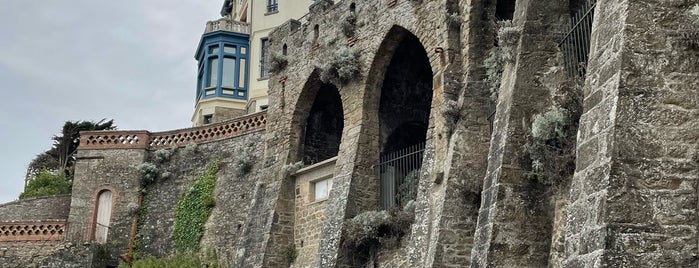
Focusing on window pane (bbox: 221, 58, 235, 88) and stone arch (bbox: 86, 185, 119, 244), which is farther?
window pane (bbox: 221, 58, 235, 88)

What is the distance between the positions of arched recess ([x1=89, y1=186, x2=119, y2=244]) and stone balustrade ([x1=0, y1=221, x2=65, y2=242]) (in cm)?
86

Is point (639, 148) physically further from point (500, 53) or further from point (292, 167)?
point (292, 167)

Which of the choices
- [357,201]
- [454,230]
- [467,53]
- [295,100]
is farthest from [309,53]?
[454,230]

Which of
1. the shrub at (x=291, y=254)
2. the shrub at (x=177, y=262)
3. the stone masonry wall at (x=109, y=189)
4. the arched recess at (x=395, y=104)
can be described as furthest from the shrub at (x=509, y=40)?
the stone masonry wall at (x=109, y=189)

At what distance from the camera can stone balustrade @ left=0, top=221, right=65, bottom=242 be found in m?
21.7

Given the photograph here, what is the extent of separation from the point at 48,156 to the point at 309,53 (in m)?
20.1

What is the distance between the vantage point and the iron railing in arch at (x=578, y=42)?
31.9ft

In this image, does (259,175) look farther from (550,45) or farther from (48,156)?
(48,156)

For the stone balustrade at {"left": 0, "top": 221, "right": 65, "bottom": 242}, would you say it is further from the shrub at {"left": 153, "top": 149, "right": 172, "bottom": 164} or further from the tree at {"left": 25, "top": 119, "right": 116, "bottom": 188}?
the tree at {"left": 25, "top": 119, "right": 116, "bottom": 188}

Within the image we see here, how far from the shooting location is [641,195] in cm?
653

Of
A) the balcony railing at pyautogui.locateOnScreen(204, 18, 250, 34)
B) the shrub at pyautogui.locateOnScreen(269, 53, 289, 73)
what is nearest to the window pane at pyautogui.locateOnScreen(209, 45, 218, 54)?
the balcony railing at pyautogui.locateOnScreen(204, 18, 250, 34)

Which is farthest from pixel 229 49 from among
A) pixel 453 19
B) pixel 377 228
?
pixel 453 19

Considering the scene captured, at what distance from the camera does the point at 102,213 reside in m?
22.1

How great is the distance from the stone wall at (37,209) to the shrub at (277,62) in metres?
8.23
